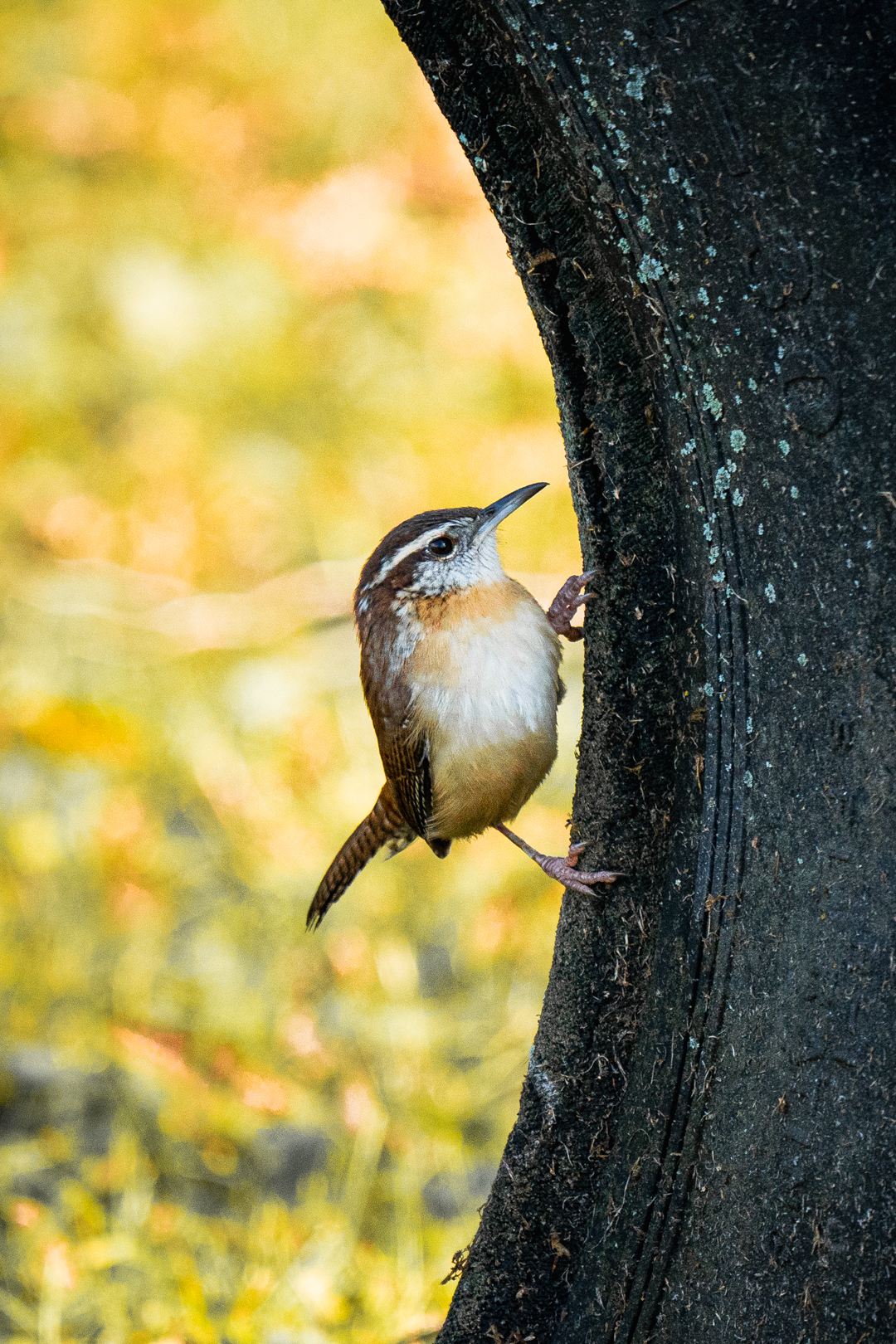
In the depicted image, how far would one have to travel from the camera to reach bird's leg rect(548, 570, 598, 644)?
1.96m

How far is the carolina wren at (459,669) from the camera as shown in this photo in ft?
7.58

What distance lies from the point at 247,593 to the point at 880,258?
4.80m

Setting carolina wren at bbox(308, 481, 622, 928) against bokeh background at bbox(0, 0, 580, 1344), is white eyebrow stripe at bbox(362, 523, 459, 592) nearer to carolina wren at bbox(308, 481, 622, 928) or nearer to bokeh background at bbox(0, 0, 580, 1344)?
carolina wren at bbox(308, 481, 622, 928)

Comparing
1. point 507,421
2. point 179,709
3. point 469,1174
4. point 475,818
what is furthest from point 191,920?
point 507,421

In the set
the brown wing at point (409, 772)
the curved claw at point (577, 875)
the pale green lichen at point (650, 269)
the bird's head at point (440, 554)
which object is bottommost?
the curved claw at point (577, 875)

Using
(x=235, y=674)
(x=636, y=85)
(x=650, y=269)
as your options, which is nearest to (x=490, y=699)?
(x=650, y=269)

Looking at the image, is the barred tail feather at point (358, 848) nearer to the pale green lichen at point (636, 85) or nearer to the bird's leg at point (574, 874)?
the bird's leg at point (574, 874)

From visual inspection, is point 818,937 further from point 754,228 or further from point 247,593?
point 247,593

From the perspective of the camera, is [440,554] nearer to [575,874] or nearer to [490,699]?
[490,699]

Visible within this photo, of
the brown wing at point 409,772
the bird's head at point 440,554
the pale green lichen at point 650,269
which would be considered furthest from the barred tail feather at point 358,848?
the pale green lichen at point 650,269

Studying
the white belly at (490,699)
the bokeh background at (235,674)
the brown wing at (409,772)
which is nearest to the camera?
the white belly at (490,699)

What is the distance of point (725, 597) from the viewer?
1.57 metres

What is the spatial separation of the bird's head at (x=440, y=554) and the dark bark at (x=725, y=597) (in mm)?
673

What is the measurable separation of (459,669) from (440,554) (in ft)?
0.95
